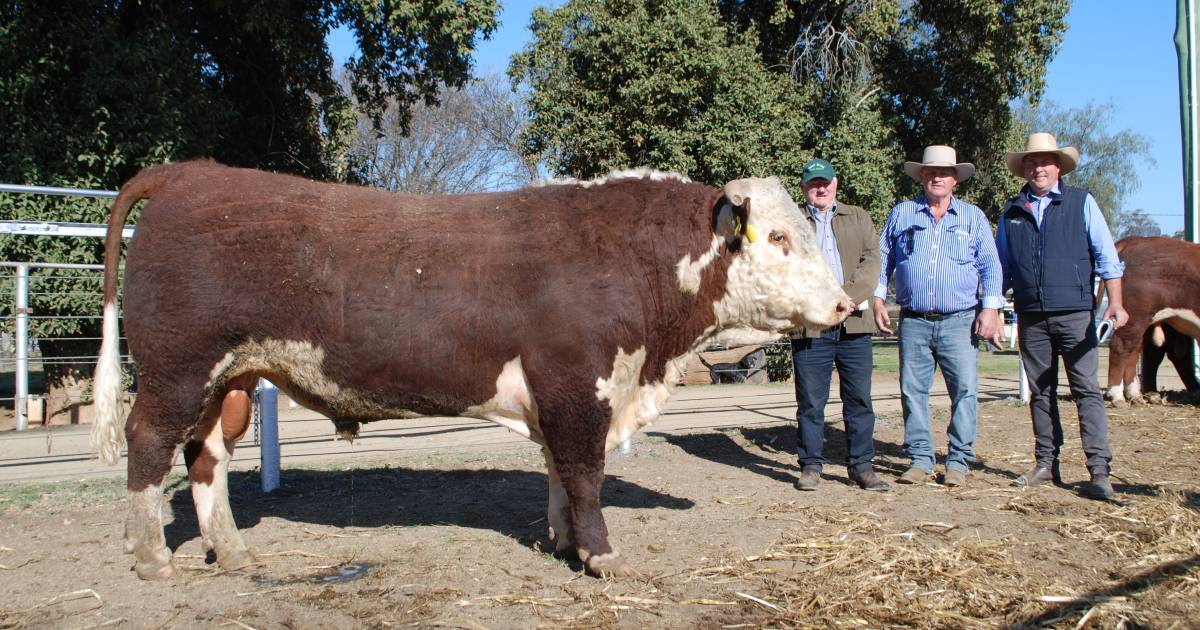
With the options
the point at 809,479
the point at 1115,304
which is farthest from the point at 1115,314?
the point at 809,479

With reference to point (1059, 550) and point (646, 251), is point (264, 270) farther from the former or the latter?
point (1059, 550)

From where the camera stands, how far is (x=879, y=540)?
4305 mm

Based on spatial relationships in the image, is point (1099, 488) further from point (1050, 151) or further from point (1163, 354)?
point (1163, 354)

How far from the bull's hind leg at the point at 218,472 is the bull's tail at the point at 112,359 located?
0.37 metres

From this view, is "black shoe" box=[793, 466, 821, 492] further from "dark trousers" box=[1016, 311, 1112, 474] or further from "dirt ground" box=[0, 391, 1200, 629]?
"dark trousers" box=[1016, 311, 1112, 474]

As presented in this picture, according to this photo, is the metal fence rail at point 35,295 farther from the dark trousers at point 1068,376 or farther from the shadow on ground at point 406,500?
the dark trousers at point 1068,376

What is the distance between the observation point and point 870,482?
18.6 ft

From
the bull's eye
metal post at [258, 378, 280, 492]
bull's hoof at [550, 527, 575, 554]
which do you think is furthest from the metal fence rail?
the bull's eye

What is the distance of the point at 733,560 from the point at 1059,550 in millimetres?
1627

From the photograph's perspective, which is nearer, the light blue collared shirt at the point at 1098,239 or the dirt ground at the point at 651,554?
the dirt ground at the point at 651,554

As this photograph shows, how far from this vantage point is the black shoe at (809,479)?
18.6ft

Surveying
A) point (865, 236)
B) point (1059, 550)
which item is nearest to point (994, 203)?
point (865, 236)

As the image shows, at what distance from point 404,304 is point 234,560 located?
1.54 metres

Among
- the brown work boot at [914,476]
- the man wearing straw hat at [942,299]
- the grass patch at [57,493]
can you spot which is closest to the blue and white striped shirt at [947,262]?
the man wearing straw hat at [942,299]
